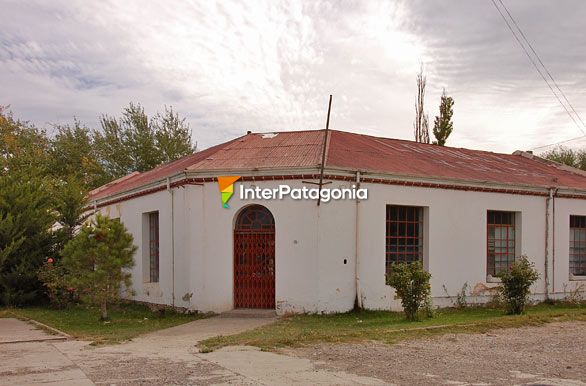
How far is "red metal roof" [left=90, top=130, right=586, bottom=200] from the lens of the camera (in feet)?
52.7

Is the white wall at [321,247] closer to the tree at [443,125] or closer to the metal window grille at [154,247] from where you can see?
the metal window grille at [154,247]

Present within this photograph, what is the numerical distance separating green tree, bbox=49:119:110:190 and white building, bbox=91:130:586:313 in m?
18.6

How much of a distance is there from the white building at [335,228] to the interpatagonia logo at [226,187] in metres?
0.12

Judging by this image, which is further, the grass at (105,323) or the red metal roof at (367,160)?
the red metal roof at (367,160)

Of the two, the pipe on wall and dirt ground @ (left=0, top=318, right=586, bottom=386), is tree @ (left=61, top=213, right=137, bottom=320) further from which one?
the pipe on wall

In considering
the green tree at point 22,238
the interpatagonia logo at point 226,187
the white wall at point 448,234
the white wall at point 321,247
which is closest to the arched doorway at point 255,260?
the white wall at point 321,247

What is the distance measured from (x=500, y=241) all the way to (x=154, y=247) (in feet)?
35.1

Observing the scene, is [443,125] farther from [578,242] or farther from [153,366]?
[153,366]

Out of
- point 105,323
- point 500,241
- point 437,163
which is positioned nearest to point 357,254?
point 437,163

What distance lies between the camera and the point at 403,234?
16906mm

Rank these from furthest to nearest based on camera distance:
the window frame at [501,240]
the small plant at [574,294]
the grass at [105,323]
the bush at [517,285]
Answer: the small plant at [574,294], the window frame at [501,240], the bush at [517,285], the grass at [105,323]

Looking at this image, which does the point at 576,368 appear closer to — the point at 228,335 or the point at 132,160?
the point at 228,335

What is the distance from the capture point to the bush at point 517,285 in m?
15.7

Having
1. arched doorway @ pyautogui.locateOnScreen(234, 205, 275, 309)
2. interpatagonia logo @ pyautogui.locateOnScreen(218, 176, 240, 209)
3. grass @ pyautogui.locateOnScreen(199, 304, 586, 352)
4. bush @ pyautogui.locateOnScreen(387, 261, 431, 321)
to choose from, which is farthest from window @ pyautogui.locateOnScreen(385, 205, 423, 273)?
interpatagonia logo @ pyautogui.locateOnScreen(218, 176, 240, 209)
